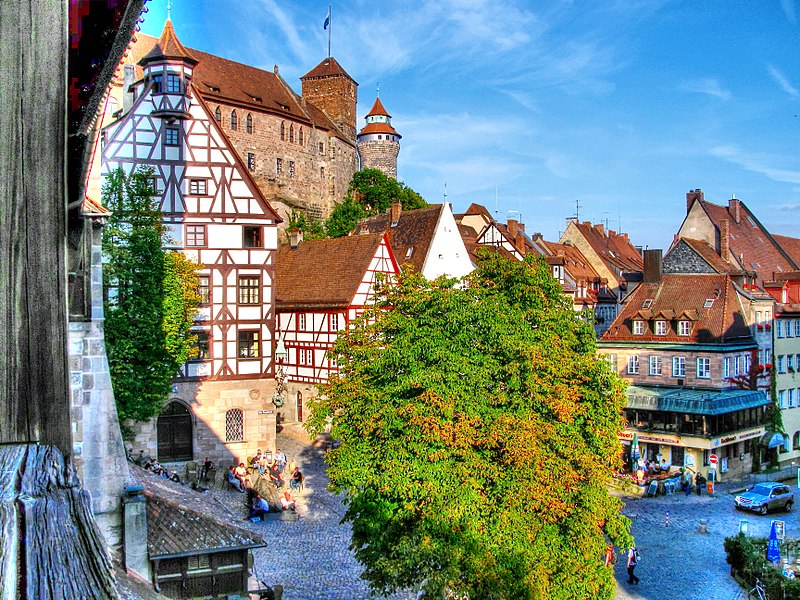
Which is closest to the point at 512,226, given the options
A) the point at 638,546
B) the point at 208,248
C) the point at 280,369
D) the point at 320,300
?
the point at 320,300

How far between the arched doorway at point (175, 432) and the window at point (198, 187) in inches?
306

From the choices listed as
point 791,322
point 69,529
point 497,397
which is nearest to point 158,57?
point 497,397

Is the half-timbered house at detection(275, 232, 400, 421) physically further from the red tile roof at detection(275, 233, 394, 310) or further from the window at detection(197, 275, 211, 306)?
the window at detection(197, 275, 211, 306)

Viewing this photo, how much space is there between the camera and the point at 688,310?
40375 mm

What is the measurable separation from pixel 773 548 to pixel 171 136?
79.3ft

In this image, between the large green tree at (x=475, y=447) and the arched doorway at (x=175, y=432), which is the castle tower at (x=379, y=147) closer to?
the arched doorway at (x=175, y=432)

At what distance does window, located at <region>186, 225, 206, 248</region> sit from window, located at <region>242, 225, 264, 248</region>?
5.04ft

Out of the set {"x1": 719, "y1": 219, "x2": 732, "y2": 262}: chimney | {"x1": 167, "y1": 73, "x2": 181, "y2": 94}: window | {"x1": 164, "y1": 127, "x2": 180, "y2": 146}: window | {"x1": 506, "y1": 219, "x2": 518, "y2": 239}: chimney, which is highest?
{"x1": 167, "y1": 73, "x2": 181, "y2": 94}: window

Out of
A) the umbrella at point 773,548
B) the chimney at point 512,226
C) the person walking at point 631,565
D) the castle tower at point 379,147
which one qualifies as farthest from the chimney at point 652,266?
the castle tower at point 379,147

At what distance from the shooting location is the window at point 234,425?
29.1m

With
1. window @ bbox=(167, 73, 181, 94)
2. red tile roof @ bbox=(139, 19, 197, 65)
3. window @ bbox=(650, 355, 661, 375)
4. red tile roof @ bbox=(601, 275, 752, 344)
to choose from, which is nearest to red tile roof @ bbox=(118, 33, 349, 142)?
red tile roof @ bbox=(139, 19, 197, 65)

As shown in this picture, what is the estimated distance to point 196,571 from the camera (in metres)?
12.6

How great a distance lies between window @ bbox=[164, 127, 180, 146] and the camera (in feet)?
93.8

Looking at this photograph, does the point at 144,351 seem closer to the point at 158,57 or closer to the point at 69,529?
the point at 158,57
